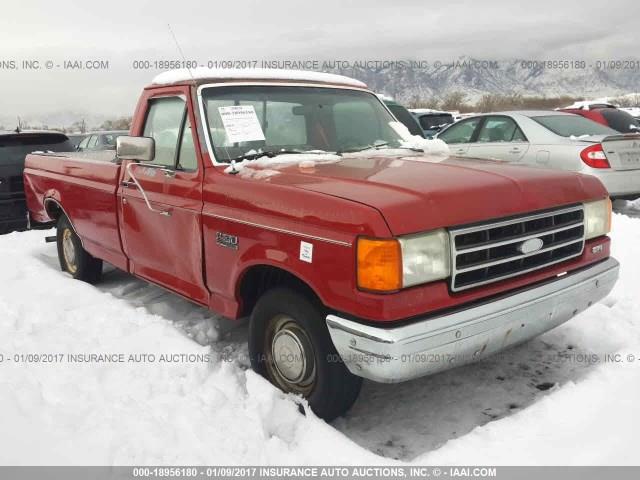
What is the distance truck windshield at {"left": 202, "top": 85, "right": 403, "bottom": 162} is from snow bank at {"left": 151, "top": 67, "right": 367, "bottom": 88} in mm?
105

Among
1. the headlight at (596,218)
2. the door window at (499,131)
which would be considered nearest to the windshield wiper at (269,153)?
the headlight at (596,218)

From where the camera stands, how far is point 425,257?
8.61ft

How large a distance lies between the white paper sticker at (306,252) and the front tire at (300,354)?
0.28 meters

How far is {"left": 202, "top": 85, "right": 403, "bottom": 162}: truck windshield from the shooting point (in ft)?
12.0

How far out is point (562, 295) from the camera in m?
3.11

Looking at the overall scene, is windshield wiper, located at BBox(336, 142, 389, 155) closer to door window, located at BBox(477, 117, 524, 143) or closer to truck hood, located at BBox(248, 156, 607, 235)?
truck hood, located at BBox(248, 156, 607, 235)

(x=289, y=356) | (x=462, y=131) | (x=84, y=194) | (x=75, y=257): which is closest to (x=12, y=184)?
(x=75, y=257)

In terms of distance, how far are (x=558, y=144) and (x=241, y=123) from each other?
216 inches

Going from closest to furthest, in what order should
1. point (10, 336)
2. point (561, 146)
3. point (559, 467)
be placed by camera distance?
point (559, 467) → point (10, 336) → point (561, 146)

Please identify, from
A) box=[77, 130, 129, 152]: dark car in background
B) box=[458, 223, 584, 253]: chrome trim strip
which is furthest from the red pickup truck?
box=[77, 130, 129, 152]: dark car in background

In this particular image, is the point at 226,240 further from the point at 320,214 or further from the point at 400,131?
the point at 400,131

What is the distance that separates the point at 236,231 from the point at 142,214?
1.28m

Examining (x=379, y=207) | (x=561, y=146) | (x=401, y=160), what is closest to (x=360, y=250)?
(x=379, y=207)

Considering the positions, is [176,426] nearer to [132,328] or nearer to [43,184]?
[132,328]
